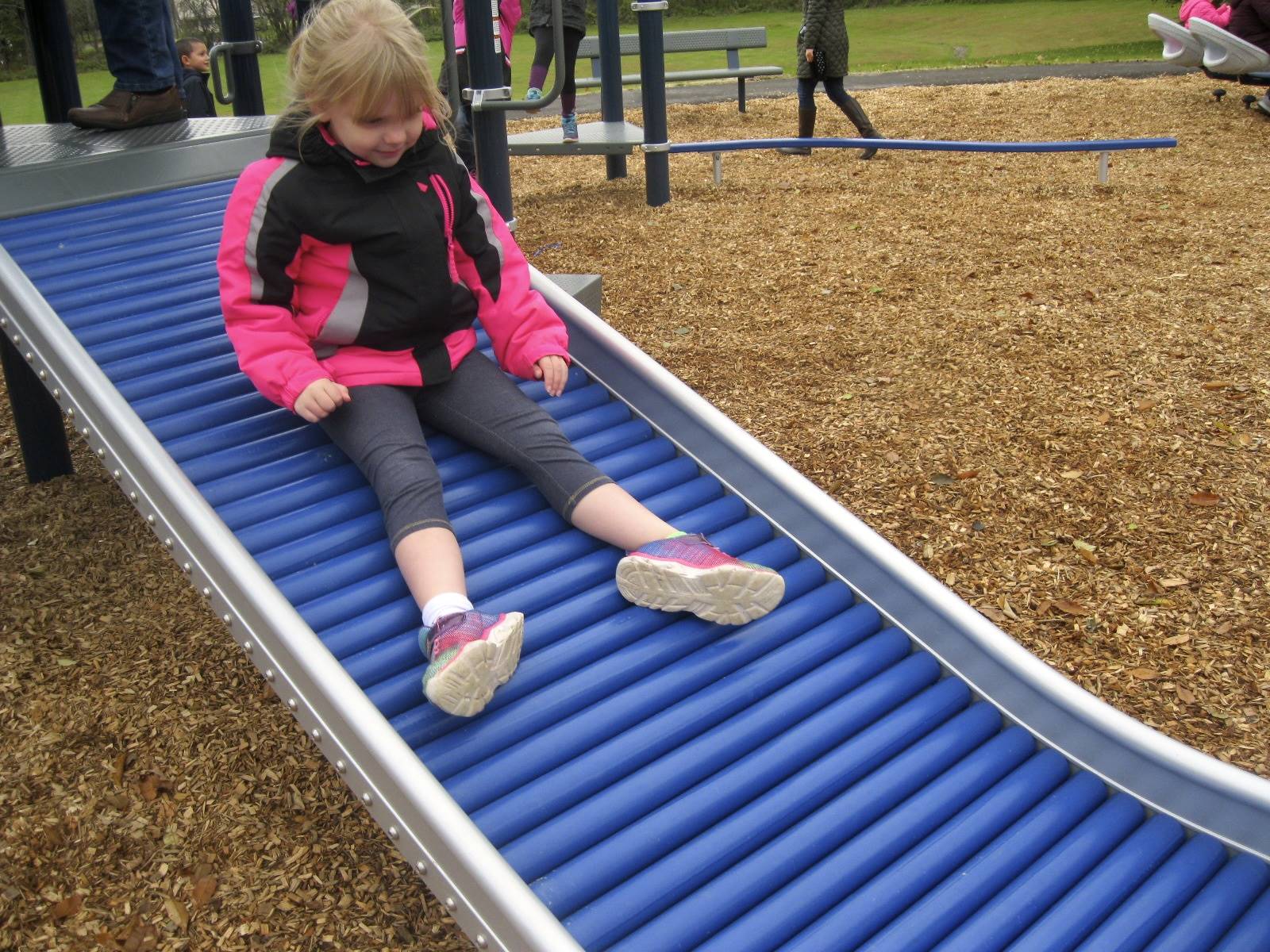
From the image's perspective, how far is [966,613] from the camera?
110 inches

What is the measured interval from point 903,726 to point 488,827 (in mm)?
973

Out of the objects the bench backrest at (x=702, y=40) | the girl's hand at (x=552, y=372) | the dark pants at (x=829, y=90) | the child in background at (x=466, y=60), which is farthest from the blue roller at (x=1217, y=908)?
the bench backrest at (x=702, y=40)

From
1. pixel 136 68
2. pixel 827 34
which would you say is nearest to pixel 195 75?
pixel 827 34

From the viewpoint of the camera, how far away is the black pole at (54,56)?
5.32 m

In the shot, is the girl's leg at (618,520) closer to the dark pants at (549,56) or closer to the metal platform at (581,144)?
the metal platform at (581,144)

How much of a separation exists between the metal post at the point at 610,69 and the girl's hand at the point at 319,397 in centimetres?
551

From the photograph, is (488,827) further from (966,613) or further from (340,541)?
(966,613)

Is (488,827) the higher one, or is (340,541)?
(340,541)

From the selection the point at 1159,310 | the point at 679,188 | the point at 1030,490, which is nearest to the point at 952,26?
the point at 679,188

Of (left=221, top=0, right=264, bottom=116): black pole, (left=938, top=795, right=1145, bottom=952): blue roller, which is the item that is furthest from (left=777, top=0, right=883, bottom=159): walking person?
(left=938, top=795, right=1145, bottom=952): blue roller

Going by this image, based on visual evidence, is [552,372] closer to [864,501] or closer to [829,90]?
[864,501]

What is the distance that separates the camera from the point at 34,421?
14.5ft

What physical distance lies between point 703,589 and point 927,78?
1205 cm

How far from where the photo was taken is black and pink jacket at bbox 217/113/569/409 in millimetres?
2750
